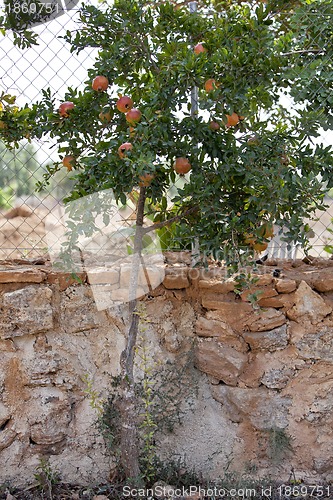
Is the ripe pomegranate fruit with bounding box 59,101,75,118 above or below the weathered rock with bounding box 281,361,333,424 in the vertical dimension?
above

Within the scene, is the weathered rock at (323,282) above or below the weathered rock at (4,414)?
above

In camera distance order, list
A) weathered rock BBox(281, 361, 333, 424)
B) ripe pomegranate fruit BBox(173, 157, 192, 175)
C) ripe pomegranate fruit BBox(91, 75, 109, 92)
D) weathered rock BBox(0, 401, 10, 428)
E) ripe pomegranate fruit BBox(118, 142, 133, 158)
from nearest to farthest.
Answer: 1. ripe pomegranate fruit BBox(118, 142, 133, 158)
2. ripe pomegranate fruit BBox(173, 157, 192, 175)
3. ripe pomegranate fruit BBox(91, 75, 109, 92)
4. weathered rock BBox(0, 401, 10, 428)
5. weathered rock BBox(281, 361, 333, 424)

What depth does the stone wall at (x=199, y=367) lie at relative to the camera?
2895 millimetres

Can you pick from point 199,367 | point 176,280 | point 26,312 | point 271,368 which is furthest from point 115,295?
point 271,368

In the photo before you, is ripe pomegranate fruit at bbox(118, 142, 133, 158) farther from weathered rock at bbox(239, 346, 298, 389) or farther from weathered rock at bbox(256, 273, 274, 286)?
weathered rock at bbox(239, 346, 298, 389)

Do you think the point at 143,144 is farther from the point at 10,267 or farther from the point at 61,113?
the point at 10,267

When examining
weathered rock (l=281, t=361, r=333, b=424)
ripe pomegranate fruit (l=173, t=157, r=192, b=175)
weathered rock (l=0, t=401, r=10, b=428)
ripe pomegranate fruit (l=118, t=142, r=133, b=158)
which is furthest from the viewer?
weathered rock (l=281, t=361, r=333, b=424)

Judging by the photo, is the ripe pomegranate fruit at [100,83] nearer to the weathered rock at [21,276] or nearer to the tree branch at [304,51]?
the tree branch at [304,51]

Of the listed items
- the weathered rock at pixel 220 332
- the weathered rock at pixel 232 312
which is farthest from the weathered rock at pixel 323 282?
the weathered rock at pixel 220 332

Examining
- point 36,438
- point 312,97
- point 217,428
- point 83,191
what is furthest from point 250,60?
point 36,438

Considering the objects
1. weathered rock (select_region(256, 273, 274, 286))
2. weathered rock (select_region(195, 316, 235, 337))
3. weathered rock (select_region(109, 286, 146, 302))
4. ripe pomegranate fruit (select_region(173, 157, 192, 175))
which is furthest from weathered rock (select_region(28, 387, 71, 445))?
ripe pomegranate fruit (select_region(173, 157, 192, 175))

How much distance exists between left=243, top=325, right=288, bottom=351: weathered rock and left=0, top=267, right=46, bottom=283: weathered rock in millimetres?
1037

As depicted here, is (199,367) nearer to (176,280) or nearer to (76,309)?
(176,280)

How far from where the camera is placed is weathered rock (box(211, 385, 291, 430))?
9.75ft
